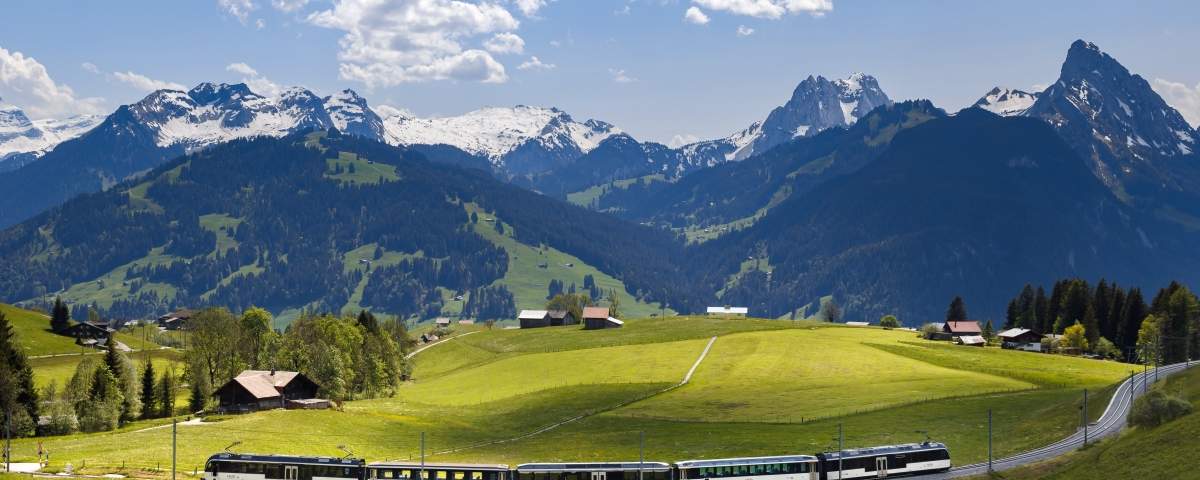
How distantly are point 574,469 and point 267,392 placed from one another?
6177cm

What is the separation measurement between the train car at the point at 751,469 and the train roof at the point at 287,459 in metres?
27.4

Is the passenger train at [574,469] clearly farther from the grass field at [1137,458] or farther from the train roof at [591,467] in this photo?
the grass field at [1137,458]

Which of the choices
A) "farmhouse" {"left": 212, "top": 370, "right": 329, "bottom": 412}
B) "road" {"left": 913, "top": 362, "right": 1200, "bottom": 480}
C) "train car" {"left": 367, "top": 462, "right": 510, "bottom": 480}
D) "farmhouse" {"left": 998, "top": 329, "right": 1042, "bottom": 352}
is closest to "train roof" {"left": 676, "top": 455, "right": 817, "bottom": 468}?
"road" {"left": 913, "top": 362, "right": 1200, "bottom": 480}

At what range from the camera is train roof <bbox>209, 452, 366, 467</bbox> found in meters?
86.2

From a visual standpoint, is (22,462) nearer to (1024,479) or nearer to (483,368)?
(1024,479)

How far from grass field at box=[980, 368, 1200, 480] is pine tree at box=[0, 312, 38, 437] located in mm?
94642

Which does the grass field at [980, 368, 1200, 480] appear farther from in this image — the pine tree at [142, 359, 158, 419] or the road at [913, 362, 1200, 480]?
the pine tree at [142, 359, 158, 419]

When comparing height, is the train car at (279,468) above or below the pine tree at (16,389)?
below

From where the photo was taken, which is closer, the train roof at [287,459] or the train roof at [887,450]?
the train roof at [287,459]

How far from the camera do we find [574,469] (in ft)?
280

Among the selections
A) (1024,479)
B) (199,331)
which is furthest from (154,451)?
(1024,479)

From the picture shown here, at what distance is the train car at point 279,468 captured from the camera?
281 ft

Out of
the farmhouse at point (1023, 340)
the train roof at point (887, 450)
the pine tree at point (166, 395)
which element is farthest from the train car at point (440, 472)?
the farmhouse at point (1023, 340)

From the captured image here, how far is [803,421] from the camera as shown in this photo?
372 ft
